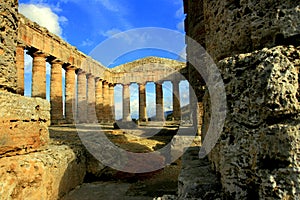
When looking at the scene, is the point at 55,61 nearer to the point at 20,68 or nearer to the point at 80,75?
the point at 20,68

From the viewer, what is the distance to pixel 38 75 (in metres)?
14.4

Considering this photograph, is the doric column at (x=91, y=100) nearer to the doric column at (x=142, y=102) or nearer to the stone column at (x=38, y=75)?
the stone column at (x=38, y=75)

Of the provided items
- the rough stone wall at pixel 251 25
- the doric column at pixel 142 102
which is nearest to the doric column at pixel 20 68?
the rough stone wall at pixel 251 25

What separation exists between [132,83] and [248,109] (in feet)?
91.4

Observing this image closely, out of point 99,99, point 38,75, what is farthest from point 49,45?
point 99,99

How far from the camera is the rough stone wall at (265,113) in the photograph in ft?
3.46

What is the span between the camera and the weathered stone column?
51.6 ft

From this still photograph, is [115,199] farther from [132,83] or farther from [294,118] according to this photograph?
[132,83]

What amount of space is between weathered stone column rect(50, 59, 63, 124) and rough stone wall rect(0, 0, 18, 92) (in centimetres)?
1289

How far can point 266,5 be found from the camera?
57.1 inches

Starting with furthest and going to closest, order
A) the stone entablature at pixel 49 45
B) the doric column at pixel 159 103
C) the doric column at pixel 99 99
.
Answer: the doric column at pixel 159 103, the doric column at pixel 99 99, the stone entablature at pixel 49 45

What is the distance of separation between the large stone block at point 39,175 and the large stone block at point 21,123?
164 mm

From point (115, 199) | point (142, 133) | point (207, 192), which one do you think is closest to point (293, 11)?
point (207, 192)

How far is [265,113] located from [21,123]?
3331 mm
